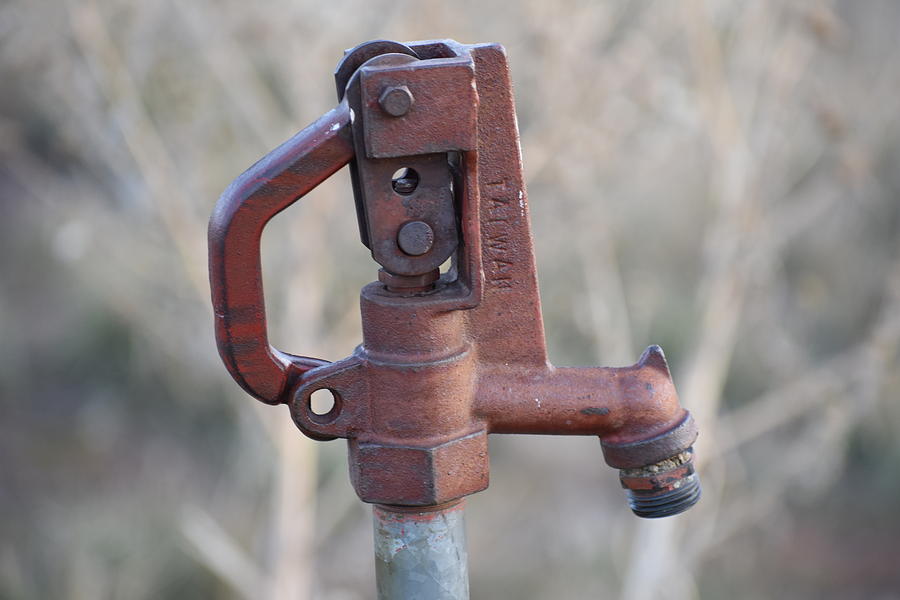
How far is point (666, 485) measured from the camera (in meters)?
1.28

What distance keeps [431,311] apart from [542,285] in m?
4.44

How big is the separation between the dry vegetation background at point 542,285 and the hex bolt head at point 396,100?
2194mm

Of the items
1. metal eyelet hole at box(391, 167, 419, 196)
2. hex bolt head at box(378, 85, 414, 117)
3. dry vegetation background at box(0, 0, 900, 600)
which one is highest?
hex bolt head at box(378, 85, 414, 117)

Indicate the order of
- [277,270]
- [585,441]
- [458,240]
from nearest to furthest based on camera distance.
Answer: [458,240] → [277,270] → [585,441]

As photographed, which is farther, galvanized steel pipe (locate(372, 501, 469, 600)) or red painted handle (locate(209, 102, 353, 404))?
galvanized steel pipe (locate(372, 501, 469, 600))

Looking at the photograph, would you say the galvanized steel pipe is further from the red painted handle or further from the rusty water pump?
the red painted handle

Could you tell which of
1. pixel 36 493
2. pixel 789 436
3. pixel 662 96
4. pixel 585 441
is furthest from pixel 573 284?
pixel 36 493

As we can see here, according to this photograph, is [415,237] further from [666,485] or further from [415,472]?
[666,485]

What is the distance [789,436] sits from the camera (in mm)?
5855

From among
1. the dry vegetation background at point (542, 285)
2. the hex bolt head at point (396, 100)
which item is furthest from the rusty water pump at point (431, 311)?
the dry vegetation background at point (542, 285)

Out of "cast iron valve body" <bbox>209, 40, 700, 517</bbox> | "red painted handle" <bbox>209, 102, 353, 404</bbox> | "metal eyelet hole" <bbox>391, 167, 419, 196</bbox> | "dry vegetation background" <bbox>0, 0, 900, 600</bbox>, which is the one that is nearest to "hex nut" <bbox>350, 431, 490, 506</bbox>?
"cast iron valve body" <bbox>209, 40, 700, 517</bbox>

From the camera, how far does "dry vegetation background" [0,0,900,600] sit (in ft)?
11.0

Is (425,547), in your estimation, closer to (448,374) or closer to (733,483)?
(448,374)

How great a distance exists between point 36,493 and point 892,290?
14.5ft
